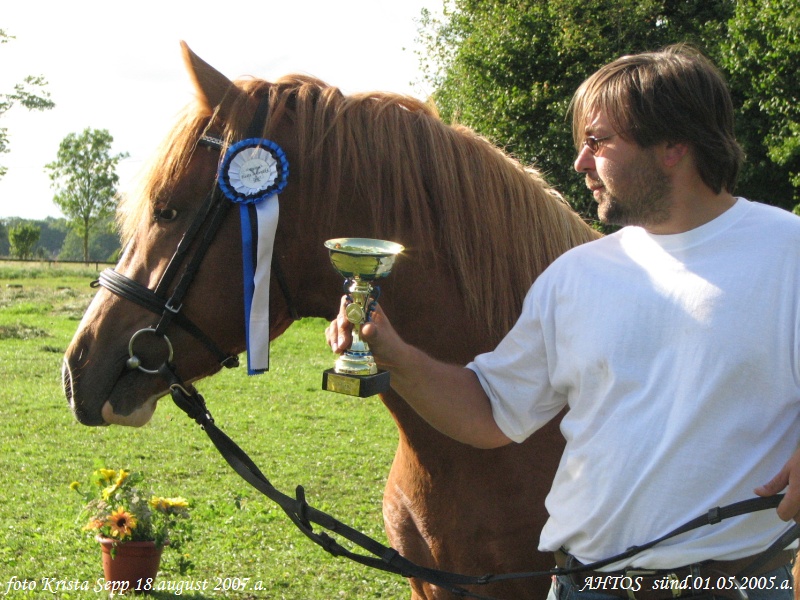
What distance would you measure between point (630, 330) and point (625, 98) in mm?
513

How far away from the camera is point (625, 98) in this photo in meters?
1.64

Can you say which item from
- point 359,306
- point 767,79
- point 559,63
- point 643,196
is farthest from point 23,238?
point 643,196

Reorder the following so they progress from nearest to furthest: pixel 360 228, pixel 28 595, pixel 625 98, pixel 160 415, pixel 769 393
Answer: pixel 769 393 < pixel 625 98 < pixel 360 228 < pixel 28 595 < pixel 160 415

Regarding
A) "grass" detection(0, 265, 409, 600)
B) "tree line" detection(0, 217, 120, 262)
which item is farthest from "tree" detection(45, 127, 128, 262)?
"grass" detection(0, 265, 409, 600)

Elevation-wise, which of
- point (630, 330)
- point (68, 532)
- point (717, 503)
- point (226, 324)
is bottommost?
point (68, 532)

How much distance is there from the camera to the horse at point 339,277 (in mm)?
1990

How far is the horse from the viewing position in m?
1.99

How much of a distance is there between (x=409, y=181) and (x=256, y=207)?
42cm

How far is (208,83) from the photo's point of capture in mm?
2027

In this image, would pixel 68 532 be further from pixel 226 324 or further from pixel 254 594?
pixel 226 324

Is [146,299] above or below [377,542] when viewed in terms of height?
above

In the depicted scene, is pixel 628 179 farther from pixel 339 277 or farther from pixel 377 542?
pixel 377 542

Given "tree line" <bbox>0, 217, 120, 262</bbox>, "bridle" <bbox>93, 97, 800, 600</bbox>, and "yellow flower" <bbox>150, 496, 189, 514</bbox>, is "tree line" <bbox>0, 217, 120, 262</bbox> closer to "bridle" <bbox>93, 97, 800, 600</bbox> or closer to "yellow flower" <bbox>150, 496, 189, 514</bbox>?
"yellow flower" <bbox>150, 496, 189, 514</bbox>

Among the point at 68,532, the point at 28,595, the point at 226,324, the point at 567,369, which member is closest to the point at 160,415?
the point at 68,532
